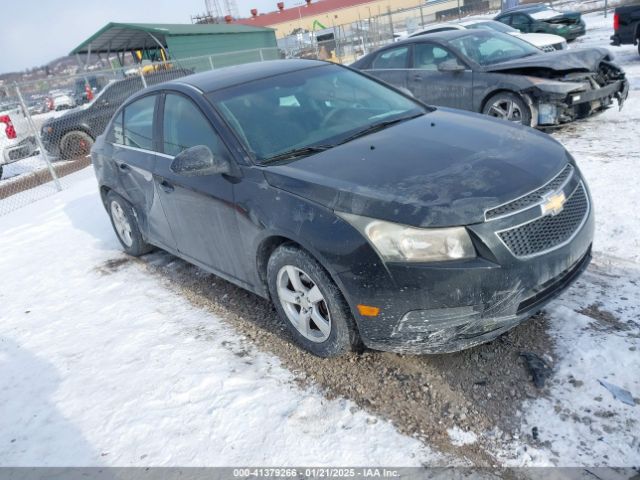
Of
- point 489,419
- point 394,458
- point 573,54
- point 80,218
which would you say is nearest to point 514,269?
point 489,419

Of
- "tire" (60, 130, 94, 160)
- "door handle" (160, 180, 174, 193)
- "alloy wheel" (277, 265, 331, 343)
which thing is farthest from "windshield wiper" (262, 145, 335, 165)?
"tire" (60, 130, 94, 160)

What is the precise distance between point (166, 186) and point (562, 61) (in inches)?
216

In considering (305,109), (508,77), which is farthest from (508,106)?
(305,109)

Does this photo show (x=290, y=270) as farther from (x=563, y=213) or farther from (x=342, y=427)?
(x=563, y=213)

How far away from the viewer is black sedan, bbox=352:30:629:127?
6.46 meters

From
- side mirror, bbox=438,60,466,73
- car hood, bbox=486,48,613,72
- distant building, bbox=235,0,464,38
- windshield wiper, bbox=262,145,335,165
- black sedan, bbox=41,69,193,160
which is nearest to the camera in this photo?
windshield wiper, bbox=262,145,335,165

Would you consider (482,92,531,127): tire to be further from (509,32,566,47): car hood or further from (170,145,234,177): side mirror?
(170,145,234,177): side mirror

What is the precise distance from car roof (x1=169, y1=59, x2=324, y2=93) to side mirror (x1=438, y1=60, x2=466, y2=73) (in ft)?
11.4

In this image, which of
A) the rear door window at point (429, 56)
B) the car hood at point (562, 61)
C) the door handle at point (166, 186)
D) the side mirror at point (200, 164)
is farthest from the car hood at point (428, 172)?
the rear door window at point (429, 56)

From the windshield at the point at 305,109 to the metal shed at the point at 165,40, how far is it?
845 inches

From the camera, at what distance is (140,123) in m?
4.41

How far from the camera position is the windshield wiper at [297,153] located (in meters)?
3.13

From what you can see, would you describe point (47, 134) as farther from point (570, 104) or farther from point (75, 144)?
point (570, 104)

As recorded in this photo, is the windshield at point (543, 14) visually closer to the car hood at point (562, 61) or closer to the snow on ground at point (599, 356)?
the car hood at point (562, 61)
